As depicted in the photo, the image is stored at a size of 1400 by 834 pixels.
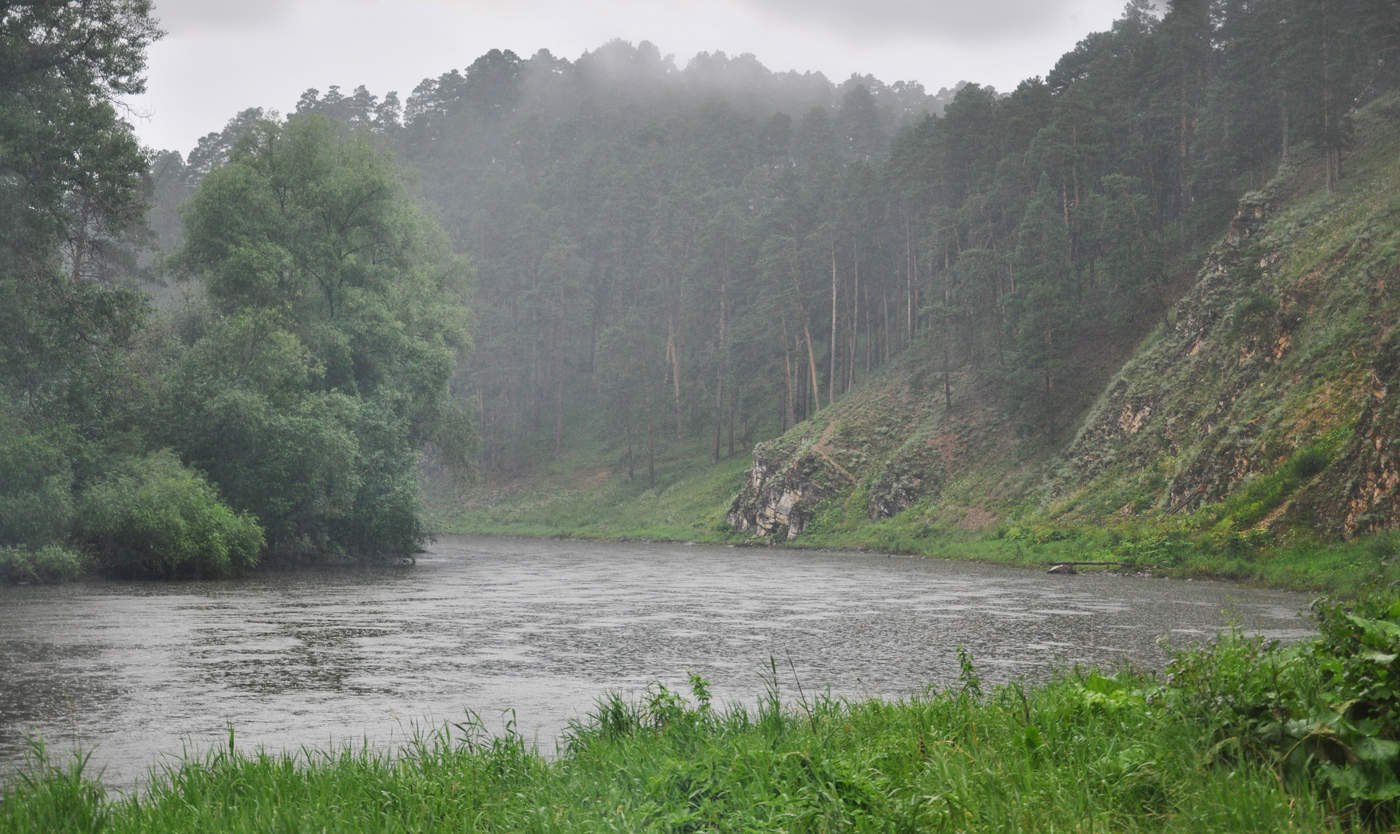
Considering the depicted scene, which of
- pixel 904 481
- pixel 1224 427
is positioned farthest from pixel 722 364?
pixel 1224 427

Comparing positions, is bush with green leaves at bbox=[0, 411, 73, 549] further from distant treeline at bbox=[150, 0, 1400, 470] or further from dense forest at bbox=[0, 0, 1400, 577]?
distant treeline at bbox=[150, 0, 1400, 470]

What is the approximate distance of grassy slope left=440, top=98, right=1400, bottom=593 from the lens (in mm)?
31406

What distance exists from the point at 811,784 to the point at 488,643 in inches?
534

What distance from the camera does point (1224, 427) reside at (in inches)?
1485

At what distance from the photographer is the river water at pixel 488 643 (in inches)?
470

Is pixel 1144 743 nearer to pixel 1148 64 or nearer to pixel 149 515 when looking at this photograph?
pixel 149 515

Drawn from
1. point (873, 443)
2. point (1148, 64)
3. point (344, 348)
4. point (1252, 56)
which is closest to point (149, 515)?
point (344, 348)

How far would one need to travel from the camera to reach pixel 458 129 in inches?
5630

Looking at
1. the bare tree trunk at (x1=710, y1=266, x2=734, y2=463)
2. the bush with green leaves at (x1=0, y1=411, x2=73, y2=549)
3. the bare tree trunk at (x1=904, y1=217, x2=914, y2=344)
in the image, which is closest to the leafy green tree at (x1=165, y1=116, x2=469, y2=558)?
the bush with green leaves at (x1=0, y1=411, x2=73, y2=549)

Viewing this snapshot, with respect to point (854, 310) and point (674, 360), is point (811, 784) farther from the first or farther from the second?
point (674, 360)

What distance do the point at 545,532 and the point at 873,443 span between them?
26076 mm

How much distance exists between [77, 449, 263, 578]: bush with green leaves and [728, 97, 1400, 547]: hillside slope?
99.9ft

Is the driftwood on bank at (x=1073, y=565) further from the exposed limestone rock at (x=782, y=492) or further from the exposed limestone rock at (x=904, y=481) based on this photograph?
the exposed limestone rock at (x=782, y=492)

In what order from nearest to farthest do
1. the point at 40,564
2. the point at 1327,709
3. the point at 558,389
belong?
the point at 1327,709
the point at 40,564
the point at 558,389
